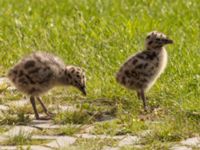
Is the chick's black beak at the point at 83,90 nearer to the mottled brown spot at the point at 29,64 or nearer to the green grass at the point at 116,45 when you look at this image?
the green grass at the point at 116,45

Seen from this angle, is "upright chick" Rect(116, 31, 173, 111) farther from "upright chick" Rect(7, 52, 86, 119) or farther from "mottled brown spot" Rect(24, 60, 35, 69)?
"mottled brown spot" Rect(24, 60, 35, 69)

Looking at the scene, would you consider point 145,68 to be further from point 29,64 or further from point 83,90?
point 29,64

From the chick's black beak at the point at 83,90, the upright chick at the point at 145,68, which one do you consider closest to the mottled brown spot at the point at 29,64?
the chick's black beak at the point at 83,90

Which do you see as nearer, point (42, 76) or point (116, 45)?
point (42, 76)

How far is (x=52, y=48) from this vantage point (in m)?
11.7

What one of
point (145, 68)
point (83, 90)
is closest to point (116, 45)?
point (145, 68)

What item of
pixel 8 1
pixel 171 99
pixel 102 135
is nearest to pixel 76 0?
pixel 8 1

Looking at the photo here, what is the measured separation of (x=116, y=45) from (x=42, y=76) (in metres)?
2.72

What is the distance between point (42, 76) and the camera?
903cm

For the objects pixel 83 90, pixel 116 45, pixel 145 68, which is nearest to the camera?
pixel 83 90

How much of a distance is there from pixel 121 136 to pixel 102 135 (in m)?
0.20

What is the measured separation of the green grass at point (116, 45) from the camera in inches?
334

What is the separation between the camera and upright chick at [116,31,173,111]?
30.5ft

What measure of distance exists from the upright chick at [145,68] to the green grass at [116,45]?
0.20 metres
